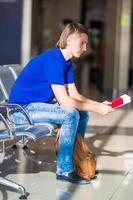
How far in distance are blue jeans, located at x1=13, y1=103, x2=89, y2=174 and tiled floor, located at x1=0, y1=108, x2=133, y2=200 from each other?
209 mm

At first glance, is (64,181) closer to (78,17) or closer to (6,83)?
(6,83)

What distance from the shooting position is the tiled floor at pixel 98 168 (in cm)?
504

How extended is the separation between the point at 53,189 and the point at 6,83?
62.3 inches

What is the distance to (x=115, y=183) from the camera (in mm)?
5438

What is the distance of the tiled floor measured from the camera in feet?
16.5

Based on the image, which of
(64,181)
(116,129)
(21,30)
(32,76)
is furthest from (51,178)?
(21,30)

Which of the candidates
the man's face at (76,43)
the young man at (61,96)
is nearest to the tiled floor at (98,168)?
the young man at (61,96)

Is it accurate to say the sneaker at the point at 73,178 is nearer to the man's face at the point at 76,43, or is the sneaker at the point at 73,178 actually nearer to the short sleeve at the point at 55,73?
the short sleeve at the point at 55,73

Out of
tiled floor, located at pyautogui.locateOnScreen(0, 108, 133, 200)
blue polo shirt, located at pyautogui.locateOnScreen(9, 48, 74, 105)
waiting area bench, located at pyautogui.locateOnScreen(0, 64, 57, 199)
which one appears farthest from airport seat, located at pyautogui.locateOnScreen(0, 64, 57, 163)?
tiled floor, located at pyautogui.locateOnScreen(0, 108, 133, 200)

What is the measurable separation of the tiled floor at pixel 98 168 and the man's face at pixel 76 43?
1.20 m

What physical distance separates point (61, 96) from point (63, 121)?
22 centimetres

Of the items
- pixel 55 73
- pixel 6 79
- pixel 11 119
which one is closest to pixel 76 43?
pixel 55 73

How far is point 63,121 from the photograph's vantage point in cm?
529

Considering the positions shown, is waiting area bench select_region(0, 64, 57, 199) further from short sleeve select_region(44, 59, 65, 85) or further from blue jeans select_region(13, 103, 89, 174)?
short sleeve select_region(44, 59, 65, 85)
